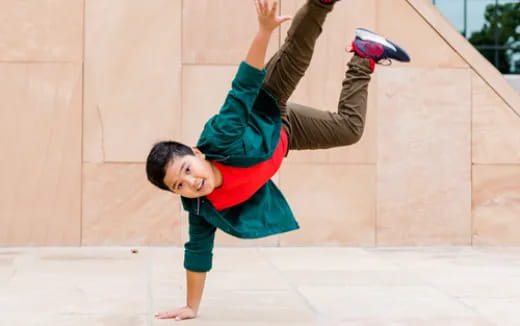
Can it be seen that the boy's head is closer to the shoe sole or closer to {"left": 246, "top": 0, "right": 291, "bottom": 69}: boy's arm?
{"left": 246, "top": 0, "right": 291, "bottom": 69}: boy's arm

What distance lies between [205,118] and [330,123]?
2.41 meters

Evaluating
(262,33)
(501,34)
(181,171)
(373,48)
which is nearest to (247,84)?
(262,33)

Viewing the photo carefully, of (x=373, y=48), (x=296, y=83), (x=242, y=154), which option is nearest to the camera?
(x=242, y=154)

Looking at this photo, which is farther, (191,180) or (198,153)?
(198,153)

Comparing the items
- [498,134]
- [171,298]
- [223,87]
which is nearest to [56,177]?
[223,87]

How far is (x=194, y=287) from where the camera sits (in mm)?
3354

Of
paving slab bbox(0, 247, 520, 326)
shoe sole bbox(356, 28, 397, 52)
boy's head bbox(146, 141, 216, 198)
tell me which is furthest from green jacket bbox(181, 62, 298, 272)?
shoe sole bbox(356, 28, 397, 52)

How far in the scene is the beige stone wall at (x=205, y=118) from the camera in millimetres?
5836

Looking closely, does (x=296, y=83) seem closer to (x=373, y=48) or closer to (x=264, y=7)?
(x=264, y=7)

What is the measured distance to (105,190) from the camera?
5859 mm

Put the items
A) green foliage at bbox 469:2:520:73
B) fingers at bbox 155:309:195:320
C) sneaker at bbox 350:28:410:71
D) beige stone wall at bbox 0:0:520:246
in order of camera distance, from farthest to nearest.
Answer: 1. green foliage at bbox 469:2:520:73
2. beige stone wall at bbox 0:0:520:246
3. sneaker at bbox 350:28:410:71
4. fingers at bbox 155:309:195:320

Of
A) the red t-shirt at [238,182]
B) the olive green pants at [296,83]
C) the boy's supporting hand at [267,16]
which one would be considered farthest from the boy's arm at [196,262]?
the boy's supporting hand at [267,16]

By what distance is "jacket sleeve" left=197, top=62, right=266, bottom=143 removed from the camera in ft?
9.71

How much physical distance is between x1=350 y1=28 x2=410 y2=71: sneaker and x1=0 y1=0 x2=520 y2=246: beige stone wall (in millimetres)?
1843
